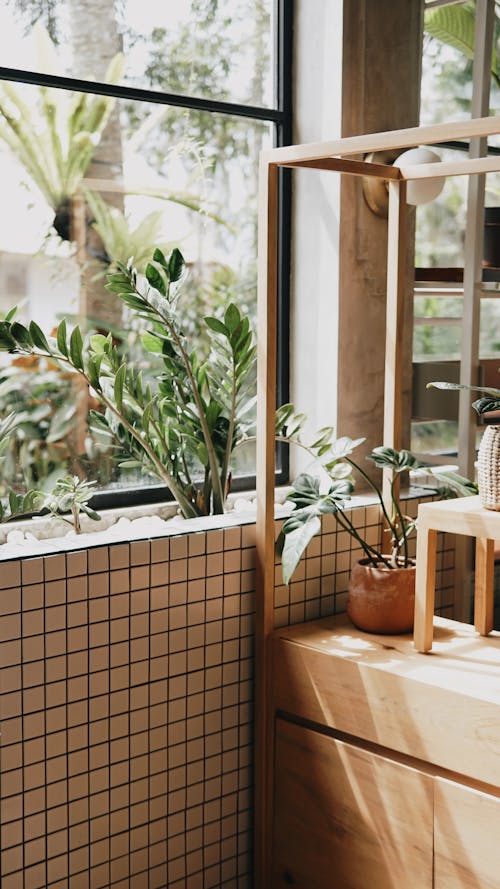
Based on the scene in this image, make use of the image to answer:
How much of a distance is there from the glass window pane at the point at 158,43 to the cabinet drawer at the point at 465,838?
6.63 ft

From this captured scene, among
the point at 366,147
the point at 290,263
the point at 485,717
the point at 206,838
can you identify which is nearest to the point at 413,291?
the point at 290,263

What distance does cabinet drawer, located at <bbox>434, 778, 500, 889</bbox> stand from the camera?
7.47ft

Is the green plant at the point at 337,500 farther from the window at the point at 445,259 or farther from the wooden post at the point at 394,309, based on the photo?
the window at the point at 445,259

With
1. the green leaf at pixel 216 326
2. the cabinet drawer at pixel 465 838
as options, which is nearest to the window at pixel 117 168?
the green leaf at pixel 216 326

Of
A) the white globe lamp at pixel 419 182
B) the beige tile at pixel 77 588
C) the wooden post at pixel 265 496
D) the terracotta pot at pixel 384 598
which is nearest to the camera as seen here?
Result: the beige tile at pixel 77 588

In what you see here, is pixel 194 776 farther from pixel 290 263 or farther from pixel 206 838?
pixel 290 263

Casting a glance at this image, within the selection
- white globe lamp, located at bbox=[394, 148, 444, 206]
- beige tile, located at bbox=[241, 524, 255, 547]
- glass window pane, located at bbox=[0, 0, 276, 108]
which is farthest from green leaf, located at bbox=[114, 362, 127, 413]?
white globe lamp, located at bbox=[394, 148, 444, 206]

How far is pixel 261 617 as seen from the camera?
2730mm

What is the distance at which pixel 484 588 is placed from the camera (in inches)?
110

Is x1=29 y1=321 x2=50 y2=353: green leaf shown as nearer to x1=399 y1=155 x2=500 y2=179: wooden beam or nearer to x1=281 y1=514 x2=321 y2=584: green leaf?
x1=281 y1=514 x2=321 y2=584: green leaf

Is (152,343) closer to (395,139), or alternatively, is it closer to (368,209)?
(368,209)

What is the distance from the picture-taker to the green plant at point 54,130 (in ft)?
9.20

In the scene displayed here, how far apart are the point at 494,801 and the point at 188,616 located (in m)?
0.84

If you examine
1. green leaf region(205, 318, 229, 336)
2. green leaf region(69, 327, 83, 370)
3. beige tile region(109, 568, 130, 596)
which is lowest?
beige tile region(109, 568, 130, 596)
